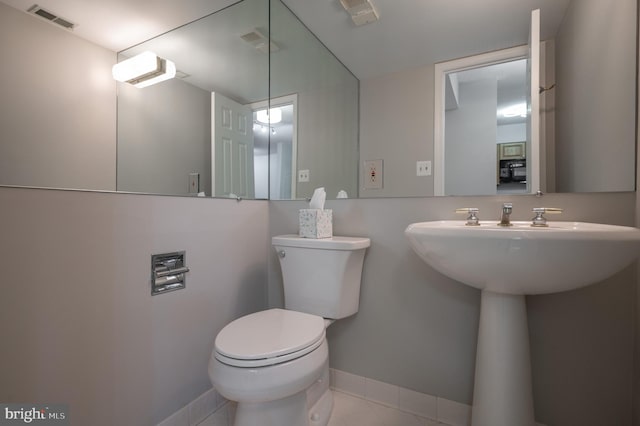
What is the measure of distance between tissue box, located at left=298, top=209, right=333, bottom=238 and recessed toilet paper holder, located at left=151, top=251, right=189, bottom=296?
543 mm

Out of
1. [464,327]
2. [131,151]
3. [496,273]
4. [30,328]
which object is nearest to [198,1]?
[131,151]

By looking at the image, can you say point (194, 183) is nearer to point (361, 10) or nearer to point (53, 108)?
point (53, 108)

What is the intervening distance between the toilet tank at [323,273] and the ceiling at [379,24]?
3.10 feet

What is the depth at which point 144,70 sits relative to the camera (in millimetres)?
1565

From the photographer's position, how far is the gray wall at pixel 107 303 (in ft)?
2.62

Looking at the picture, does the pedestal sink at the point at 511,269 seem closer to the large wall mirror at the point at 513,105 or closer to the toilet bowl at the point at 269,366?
the large wall mirror at the point at 513,105

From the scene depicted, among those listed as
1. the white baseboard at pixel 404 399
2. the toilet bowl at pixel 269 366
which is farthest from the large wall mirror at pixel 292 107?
the white baseboard at pixel 404 399

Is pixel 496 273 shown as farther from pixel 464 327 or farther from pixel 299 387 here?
pixel 299 387

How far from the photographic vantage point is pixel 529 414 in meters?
0.93

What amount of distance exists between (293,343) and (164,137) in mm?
1381
